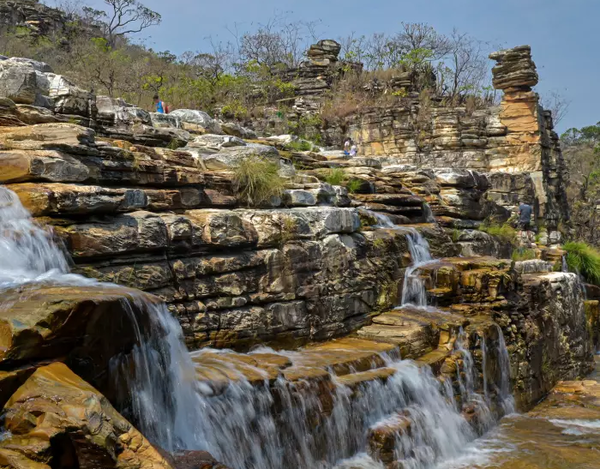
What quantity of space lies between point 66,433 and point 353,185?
27.8 ft

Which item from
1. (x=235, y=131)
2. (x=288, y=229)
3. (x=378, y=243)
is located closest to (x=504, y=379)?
(x=378, y=243)

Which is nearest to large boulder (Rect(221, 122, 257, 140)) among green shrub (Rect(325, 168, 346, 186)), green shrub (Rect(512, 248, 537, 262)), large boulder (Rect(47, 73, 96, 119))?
green shrub (Rect(325, 168, 346, 186))

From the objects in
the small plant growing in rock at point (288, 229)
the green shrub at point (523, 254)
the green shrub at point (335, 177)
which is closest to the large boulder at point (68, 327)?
the small plant growing in rock at point (288, 229)

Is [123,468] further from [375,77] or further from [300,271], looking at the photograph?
[375,77]

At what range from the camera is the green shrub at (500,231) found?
13508mm

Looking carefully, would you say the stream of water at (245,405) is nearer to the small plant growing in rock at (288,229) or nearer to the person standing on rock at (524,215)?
the small plant growing in rock at (288,229)

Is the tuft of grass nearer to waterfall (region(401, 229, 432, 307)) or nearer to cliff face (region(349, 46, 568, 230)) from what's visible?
cliff face (region(349, 46, 568, 230))

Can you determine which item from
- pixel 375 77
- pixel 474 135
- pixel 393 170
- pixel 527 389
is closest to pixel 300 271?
Answer: pixel 527 389

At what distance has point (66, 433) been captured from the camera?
3020 millimetres

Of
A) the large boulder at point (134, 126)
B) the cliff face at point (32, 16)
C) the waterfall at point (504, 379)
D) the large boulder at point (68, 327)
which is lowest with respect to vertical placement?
the waterfall at point (504, 379)

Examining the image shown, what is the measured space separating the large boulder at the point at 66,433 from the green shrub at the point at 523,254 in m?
11.4

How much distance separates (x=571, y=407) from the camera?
8.82 m

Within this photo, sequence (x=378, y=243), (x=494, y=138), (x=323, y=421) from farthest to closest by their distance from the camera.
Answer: (x=494, y=138)
(x=378, y=243)
(x=323, y=421)

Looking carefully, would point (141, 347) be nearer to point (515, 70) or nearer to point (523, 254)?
point (523, 254)
